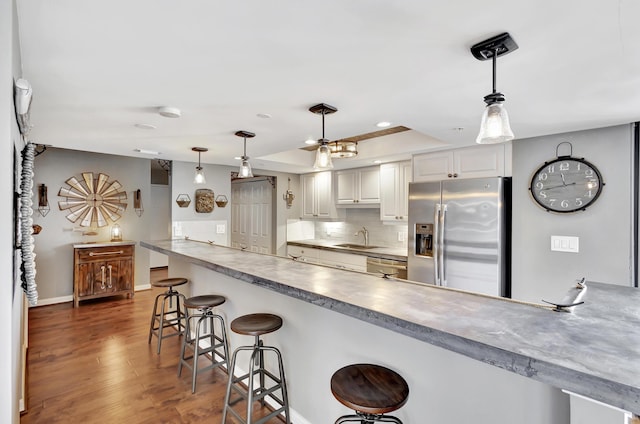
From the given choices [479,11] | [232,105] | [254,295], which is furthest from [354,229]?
[479,11]

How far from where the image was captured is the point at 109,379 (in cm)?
267

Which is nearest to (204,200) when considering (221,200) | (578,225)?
(221,200)

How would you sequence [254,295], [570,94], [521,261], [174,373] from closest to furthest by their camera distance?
1. [570,94]
2. [254,295]
3. [174,373]
4. [521,261]

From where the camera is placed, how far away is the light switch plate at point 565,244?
289 cm

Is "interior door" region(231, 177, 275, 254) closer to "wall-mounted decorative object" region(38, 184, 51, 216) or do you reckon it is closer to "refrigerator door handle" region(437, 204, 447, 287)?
"wall-mounted decorative object" region(38, 184, 51, 216)

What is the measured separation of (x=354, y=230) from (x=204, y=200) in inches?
96.4

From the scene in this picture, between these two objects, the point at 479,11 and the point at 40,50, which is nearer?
the point at 479,11

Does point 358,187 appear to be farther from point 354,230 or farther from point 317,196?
point 317,196

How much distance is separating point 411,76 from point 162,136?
252cm

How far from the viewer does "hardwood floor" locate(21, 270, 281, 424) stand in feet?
7.32

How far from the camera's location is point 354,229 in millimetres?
5438

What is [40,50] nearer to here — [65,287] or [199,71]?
[199,71]

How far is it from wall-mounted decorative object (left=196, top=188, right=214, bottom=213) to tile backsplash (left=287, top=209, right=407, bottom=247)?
1.46 meters

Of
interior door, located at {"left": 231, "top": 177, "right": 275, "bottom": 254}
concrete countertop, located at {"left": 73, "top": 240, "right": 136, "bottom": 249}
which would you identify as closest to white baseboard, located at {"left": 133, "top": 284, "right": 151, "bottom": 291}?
concrete countertop, located at {"left": 73, "top": 240, "right": 136, "bottom": 249}
